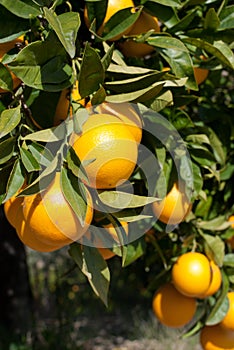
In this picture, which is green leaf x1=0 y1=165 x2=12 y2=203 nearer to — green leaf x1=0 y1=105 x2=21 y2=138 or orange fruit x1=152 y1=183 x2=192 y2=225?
green leaf x1=0 y1=105 x2=21 y2=138

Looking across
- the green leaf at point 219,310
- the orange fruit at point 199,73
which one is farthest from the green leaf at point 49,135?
the green leaf at point 219,310

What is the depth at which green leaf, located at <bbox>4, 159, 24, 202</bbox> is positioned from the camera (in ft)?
2.21

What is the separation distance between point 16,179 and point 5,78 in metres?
0.14

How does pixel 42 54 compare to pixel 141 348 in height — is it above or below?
above

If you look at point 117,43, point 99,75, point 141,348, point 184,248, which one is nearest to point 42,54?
point 99,75

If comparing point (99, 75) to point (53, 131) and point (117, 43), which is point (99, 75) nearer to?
point (53, 131)

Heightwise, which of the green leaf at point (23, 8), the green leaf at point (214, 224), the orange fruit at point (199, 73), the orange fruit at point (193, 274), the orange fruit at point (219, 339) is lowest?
the orange fruit at point (219, 339)

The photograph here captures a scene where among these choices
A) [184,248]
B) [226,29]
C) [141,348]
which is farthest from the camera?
[141,348]

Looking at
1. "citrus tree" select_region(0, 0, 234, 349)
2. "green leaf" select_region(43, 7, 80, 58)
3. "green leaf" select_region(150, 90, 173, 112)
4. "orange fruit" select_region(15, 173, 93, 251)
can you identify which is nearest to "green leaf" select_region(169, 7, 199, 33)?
"citrus tree" select_region(0, 0, 234, 349)

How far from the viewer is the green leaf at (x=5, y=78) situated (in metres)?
0.70

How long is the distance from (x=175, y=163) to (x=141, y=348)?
219 cm

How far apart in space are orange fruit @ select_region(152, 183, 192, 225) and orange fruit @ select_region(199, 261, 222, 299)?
0.21 meters

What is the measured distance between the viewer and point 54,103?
801 millimetres

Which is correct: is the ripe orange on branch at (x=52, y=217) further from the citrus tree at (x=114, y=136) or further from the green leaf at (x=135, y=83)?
the green leaf at (x=135, y=83)
